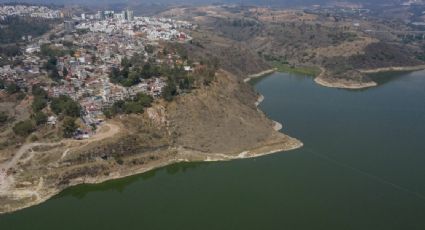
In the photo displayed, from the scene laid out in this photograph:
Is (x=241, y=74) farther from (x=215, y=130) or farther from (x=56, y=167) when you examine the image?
(x=56, y=167)

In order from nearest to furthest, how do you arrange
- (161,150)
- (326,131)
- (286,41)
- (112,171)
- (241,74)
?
(112,171), (161,150), (326,131), (241,74), (286,41)

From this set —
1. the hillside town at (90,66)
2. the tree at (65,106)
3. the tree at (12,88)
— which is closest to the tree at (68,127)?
the hillside town at (90,66)

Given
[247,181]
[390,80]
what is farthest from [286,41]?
[247,181]

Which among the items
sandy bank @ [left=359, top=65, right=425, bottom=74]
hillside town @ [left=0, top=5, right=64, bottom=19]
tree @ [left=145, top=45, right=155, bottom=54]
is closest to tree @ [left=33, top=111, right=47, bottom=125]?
tree @ [left=145, top=45, right=155, bottom=54]

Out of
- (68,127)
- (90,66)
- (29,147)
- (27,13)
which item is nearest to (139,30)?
(90,66)

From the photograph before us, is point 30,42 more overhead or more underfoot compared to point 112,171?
more overhead

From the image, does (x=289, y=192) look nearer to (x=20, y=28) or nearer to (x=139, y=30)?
(x=139, y=30)
